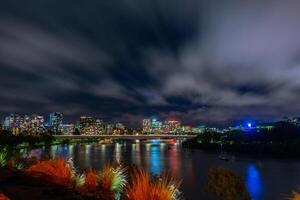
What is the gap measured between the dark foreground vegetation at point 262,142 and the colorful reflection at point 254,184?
137 ft

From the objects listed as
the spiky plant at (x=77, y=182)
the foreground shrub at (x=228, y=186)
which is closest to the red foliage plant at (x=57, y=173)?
the spiky plant at (x=77, y=182)

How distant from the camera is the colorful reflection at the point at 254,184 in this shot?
131 feet

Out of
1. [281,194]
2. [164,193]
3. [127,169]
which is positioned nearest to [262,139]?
[281,194]

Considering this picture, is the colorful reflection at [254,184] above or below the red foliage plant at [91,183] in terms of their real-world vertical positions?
below

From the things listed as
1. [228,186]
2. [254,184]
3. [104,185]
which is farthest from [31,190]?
[254,184]

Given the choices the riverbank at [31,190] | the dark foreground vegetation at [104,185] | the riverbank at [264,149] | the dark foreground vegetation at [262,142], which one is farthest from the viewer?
the dark foreground vegetation at [262,142]

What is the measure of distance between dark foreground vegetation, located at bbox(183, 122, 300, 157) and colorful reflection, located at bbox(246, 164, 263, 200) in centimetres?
4164

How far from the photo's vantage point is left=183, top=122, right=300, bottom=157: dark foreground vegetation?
102 meters

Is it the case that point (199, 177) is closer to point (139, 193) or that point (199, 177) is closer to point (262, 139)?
point (139, 193)

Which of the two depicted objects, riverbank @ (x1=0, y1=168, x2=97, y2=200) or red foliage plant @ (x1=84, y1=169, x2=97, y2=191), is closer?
riverbank @ (x1=0, y1=168, x2=97, y2=200)

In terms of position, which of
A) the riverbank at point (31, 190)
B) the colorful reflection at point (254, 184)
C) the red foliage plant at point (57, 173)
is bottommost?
the colorful reflection at point (254, 184)

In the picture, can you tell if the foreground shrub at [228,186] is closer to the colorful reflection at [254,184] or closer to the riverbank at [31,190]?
the riverbank at [31,190]

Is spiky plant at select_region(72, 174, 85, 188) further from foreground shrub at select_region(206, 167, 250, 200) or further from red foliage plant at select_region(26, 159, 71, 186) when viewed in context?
foreground shrub at select_region(206, 167, 250, 200)

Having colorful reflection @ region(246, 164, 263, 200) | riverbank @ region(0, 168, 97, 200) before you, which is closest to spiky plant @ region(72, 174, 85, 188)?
riverbank @ region(0, 168, 97, 200)
